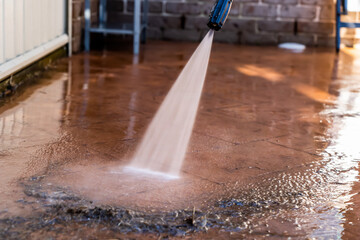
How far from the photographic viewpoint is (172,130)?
2533 mm

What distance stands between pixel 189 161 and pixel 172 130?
1.48 feet

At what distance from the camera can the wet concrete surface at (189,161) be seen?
1535 millimetres

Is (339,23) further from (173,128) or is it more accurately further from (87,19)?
(173,128)

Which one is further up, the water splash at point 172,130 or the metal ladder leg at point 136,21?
the metal ladder leg at point 136,21

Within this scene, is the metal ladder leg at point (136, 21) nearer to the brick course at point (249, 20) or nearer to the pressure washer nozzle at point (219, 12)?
the brick course at point (249, 20)

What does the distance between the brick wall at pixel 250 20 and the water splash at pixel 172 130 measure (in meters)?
2.48

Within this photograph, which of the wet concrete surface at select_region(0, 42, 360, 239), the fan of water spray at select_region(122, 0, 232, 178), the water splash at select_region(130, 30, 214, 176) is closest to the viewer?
the wet concrete surface at select_region(0, 42, 360, 239)

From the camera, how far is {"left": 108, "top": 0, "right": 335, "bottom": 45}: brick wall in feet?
19.1

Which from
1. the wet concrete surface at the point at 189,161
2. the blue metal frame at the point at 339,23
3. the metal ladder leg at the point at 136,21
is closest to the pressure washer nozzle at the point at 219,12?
the wet concrete surface at the point at 189,161

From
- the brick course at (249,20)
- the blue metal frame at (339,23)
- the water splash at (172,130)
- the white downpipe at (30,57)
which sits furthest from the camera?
the brick course at (249,20)

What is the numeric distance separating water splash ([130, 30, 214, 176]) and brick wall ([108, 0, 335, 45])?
2476 millimetres

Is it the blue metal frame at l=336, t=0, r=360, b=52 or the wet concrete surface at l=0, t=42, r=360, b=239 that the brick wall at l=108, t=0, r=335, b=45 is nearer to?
the blue metal frame at l=336, t=0, r=360, b=52

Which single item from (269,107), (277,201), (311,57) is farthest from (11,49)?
(311,57)

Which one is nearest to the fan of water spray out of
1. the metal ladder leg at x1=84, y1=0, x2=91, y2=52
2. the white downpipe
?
the white downpipe
